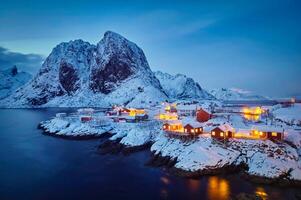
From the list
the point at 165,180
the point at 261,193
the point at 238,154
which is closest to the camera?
the point at 261,193

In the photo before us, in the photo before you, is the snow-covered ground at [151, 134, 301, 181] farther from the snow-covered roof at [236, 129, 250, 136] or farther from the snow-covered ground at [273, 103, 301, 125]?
the snow-covered ground at [273, 103, 301, 125]

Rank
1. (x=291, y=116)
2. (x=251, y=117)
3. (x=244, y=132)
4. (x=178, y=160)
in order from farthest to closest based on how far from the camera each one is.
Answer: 1. (x=251, y=117)
2. (x=291, y=116)
3. (x=244, y=132)
4. (x=178, y=160)

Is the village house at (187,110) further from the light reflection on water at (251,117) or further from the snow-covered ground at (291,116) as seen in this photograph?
the snow-covered ground at (291,116)

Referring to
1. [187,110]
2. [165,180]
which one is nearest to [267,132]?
[165,180]

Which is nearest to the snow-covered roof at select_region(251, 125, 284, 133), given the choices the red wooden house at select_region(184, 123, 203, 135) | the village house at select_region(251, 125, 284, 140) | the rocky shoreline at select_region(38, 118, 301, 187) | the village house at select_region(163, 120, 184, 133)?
the village house at select_region(251, 125, 284, 140)

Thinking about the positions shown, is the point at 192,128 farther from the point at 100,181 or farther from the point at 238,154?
the point at 100,181

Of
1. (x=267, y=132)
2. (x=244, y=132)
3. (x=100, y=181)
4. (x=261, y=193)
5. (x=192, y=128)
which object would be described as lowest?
(x=100, y=181)

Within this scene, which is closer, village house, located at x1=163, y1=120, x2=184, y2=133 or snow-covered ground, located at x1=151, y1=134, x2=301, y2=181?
snow-covered ground, located at x1=151, y1=134, x2=301, y2=181

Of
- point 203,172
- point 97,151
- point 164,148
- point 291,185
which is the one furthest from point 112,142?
point 291,185

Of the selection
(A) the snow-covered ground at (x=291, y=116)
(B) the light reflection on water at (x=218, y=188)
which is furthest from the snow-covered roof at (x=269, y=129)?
(A) the snow-covered ground at (x=291, y=116)
